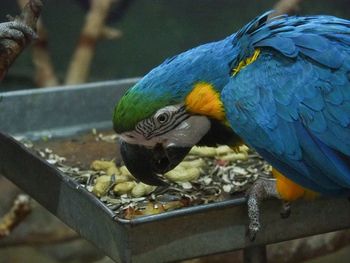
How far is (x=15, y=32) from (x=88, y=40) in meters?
1.00

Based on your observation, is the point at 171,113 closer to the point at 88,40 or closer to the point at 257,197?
the point at 257,197

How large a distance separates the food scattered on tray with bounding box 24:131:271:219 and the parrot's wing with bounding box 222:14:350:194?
218 millimetres

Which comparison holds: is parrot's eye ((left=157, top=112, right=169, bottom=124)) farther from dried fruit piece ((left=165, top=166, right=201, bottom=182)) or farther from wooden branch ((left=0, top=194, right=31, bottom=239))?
wooden branch ((left=0, top=194, right=31, bottom=239))

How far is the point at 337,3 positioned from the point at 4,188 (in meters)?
1.50

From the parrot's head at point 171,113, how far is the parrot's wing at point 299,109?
7 centimetres

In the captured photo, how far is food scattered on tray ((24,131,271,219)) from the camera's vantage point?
1.73 meters

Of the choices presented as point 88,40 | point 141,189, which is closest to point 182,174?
point 141,189

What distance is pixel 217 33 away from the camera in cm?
285

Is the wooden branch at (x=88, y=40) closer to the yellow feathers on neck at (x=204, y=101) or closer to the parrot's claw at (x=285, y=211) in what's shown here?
the yellow feathers on neck at (x=204, y=101)

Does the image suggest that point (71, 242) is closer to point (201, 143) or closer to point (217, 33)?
point (217, 33)

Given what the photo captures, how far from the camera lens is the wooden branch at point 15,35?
176 centimetres

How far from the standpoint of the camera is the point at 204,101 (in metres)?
1.69

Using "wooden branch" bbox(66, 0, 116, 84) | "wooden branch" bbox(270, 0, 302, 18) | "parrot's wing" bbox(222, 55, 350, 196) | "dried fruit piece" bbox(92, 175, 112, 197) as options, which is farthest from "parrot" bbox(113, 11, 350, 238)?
"wooden branch" bbox(66, 0, 116, 84)

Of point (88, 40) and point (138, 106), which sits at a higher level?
point (138, 106)
